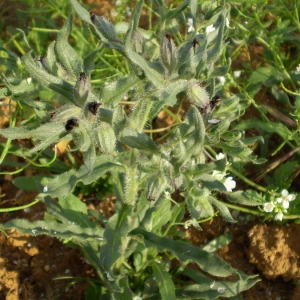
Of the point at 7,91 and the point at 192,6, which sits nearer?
the point at 192,6

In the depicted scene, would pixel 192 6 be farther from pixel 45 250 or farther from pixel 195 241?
pixel 45 250

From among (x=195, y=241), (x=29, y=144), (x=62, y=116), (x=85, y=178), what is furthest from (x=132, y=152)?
(x=29, y=144)

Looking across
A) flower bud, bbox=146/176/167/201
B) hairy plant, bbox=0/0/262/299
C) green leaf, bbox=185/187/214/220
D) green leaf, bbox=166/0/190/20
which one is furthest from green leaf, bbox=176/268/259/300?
green leaf, bbox=166/0/190/20

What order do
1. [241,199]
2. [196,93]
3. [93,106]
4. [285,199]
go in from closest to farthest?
[93,106] < [196,93] < [241,199] < [285,199]

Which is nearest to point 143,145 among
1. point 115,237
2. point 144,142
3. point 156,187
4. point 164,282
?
point 144,142

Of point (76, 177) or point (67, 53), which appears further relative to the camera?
point (76, 177)

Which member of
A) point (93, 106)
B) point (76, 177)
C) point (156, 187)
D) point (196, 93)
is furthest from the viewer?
point (76, 177)

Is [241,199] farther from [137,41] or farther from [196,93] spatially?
[137,41]
